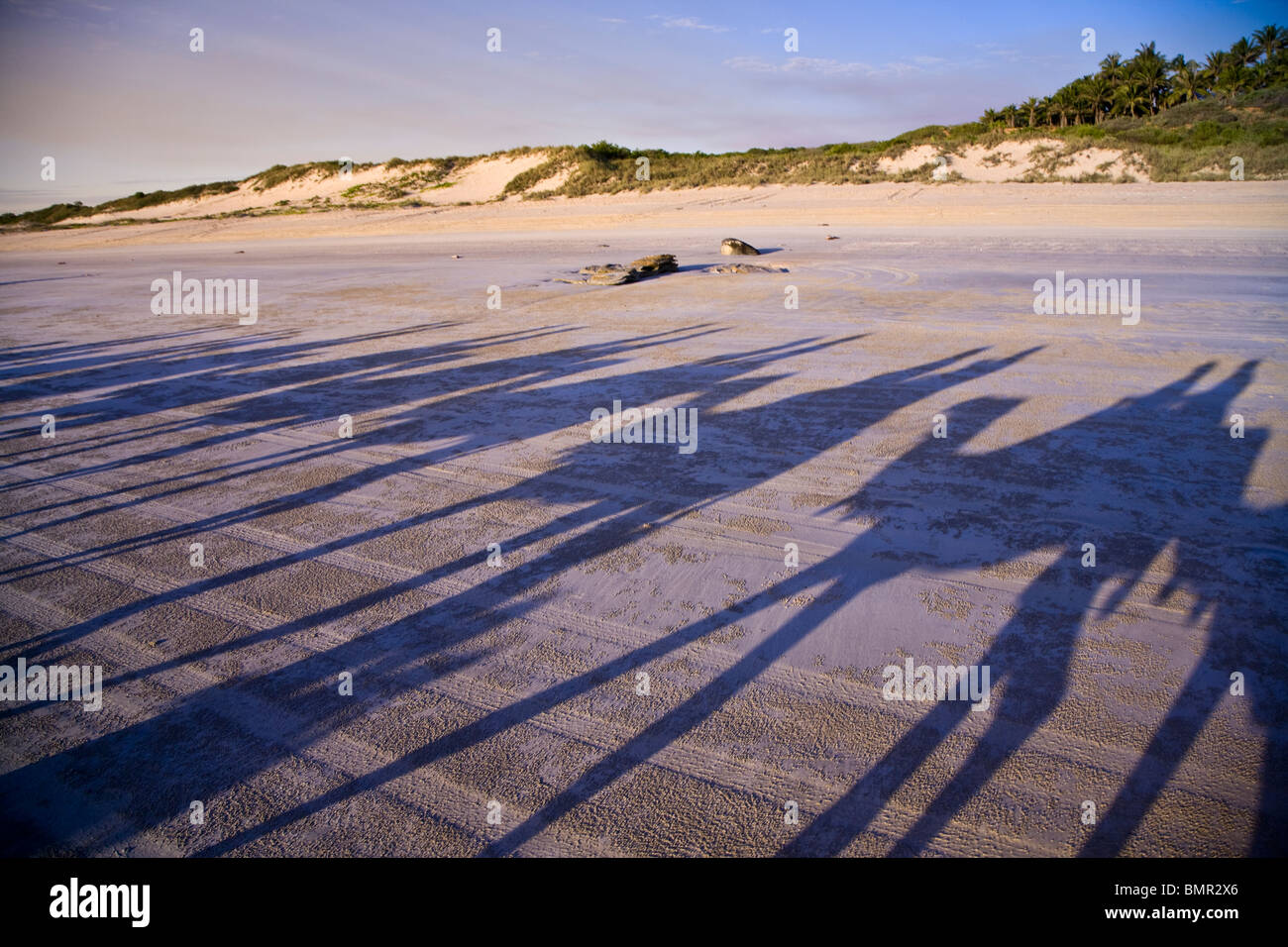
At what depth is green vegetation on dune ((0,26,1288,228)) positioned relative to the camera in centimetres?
2973

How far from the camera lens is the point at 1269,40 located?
58844mm

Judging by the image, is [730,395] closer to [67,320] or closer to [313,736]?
[313,736]

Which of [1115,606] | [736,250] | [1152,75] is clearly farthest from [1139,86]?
[1115,606]

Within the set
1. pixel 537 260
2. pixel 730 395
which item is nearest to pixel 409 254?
pixel 537 260

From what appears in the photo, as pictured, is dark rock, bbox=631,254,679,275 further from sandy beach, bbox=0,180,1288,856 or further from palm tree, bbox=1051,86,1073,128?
palm tree, bbox=1051,86,1073,128

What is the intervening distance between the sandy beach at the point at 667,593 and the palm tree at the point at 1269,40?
71.0 meters

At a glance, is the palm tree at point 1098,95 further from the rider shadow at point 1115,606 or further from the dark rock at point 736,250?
the rider shadow at point 1115,606

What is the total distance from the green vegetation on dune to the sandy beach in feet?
85.4

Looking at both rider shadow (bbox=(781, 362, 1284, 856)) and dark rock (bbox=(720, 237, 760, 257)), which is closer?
rider shadow (bbox=(781, 362, 1284, 856))

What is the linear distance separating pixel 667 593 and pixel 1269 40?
268 ft

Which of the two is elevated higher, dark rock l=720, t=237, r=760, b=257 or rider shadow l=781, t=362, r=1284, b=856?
dark rock l=720, t=237, r=760, b=257

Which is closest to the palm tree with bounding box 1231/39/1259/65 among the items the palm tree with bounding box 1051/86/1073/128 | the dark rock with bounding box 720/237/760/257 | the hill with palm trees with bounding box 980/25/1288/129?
the hill with palm trees with bounding box 980/25/1288/129

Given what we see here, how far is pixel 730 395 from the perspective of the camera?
24.5 ft

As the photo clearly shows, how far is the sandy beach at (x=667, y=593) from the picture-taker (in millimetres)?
2680
